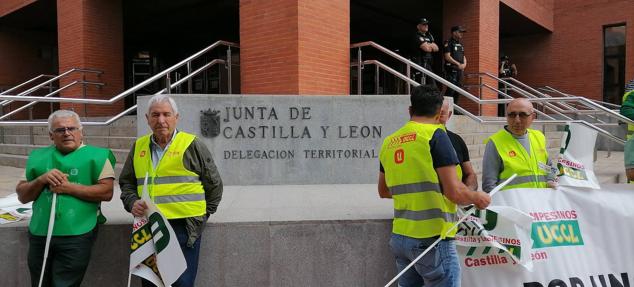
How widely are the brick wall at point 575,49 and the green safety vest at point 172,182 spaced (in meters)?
17.6

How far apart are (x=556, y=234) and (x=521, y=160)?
2.04 feet

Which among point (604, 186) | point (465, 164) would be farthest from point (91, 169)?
point (604, 186)

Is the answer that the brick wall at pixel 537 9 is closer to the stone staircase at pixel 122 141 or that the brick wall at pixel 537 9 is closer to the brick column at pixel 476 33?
the brick column at pixel 476 33

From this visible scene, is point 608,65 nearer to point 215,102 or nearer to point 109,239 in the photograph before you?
point 215,102

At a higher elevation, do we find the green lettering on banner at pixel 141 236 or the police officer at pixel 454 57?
the police officer at pixel 454 57

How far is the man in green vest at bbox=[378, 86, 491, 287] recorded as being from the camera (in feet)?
8.46

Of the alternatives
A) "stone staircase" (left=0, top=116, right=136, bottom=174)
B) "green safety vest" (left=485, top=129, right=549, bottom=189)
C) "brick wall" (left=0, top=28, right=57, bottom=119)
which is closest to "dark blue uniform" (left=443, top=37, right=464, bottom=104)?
"stone staircase" (left=0, top=116, right=136, bottom=174)

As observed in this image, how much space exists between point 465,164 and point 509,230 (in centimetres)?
55

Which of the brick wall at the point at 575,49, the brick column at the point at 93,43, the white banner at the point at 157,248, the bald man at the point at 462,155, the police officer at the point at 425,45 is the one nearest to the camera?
the white banner at the point at 157,248

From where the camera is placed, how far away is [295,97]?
6.54 metres

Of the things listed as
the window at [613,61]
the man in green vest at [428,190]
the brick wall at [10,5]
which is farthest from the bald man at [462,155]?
the window at [613,61]

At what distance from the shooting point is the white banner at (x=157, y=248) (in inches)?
116

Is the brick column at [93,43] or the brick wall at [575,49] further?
the brick wall at [575,49]

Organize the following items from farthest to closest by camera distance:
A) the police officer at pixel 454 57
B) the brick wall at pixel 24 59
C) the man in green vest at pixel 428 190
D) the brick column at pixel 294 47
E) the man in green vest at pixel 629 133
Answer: the brick wall at pixel 24 59
the police officer at pixel 454 57
the brick column at pixel 294 47
the man in green vest at pixel 629 133
the man in green vest at pixel 428 190
